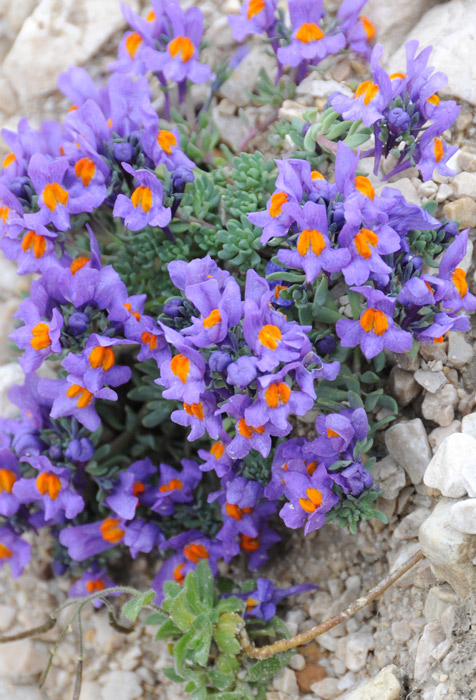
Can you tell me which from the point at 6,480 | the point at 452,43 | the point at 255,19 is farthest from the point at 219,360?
the point at 452,43

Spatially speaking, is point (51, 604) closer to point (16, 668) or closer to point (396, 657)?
point (16, 668)

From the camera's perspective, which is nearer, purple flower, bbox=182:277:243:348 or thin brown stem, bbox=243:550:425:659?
purple flower, bbox=182:277:243:348

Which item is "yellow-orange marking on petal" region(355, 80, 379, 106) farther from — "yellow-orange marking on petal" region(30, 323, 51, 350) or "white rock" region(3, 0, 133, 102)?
"white rock" region(3, 0, 133, 102)

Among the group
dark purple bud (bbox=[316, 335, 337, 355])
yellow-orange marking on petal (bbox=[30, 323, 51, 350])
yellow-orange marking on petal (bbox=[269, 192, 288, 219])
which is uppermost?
yellow-orange marking on petal (bbox=[269, 192, 288, 219])

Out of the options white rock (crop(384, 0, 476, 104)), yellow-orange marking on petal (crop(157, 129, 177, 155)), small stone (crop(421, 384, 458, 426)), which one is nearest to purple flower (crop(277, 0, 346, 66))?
white rock (crop(384, 0, 476, 104))

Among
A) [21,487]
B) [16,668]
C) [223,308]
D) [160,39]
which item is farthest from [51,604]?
[160,39]

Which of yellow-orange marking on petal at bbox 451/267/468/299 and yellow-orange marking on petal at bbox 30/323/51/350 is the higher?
yellow-orange marking on petal at bbox 451/267/468/299

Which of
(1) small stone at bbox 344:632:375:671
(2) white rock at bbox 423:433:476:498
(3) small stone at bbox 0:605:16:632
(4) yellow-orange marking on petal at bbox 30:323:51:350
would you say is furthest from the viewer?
(3) small stone at bbox 0:605:16:632
